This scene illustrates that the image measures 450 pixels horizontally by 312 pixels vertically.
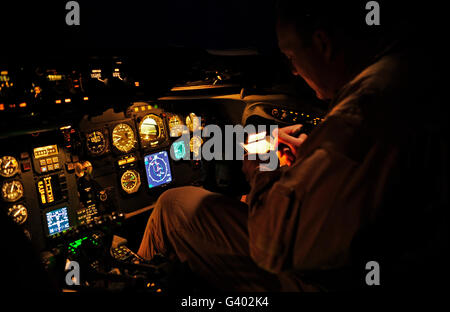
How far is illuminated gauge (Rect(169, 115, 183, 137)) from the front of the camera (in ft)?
9.77

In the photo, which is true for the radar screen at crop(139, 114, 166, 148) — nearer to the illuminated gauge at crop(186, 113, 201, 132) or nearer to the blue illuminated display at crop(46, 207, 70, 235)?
the illuminated gauge at crop(186, 113, 201, 132)

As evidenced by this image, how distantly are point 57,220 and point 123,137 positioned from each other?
30.4 inches

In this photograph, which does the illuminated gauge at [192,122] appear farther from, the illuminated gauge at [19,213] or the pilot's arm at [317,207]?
the pilot's arm at [317,207]

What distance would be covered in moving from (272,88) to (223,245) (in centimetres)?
183

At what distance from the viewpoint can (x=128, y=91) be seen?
2393mm

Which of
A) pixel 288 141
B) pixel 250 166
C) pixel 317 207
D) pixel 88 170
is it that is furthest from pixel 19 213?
pixel 317 207

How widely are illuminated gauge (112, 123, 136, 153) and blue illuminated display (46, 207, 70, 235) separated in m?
0.61

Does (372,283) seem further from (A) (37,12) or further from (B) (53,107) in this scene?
(A) (37,12)

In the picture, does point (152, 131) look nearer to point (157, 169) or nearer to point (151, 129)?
point (151, 129)

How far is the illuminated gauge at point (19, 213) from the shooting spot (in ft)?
6.63

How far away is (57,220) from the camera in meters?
2.23

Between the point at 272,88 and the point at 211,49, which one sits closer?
the point at 211,49

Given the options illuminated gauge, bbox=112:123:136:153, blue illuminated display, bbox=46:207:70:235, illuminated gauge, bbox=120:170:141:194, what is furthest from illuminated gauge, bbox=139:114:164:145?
blue illuminated display, bbox=46:207:70:235

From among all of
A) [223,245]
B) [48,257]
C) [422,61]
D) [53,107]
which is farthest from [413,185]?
[48,257]
